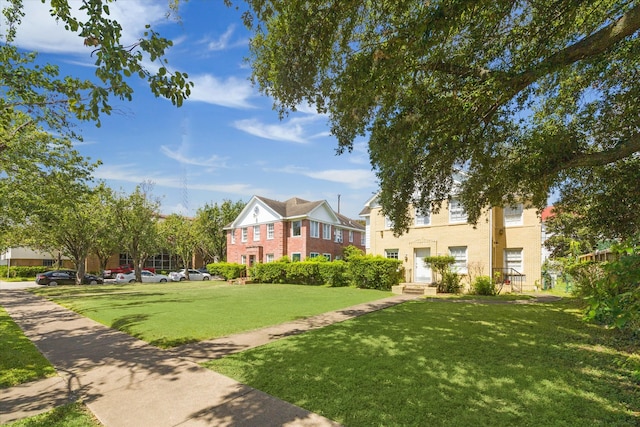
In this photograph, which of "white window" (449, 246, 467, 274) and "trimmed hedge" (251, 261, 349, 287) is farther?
"trimmed hedge" (251, 261, 349, 287)

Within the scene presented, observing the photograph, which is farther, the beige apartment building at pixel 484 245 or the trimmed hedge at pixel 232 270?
the trimmed hedge at pixel 232 270

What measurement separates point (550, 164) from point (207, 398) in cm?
872

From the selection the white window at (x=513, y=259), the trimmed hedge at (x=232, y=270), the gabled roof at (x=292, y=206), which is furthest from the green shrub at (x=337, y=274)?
the trimmed hedge at (x=232, y=270)

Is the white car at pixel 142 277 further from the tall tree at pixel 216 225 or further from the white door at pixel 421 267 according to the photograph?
the white door at pixel 421 267

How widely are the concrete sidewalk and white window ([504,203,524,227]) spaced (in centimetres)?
1681

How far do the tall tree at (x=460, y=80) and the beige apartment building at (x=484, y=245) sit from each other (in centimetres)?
906

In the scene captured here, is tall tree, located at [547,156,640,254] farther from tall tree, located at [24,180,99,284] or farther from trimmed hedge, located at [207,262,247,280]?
trimmed hedge, located at [207,262,247,280]

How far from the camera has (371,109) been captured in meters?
8.66

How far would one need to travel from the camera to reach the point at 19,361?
6543mm

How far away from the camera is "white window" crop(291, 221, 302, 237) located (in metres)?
30.5

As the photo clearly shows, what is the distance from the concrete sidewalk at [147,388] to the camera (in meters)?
4.04

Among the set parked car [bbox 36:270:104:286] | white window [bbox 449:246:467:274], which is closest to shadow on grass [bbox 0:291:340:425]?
white window [bbox 449:246:467:274]

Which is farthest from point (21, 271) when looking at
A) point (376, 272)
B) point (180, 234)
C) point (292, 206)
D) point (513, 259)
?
point (513, 259)

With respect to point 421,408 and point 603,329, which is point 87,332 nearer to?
point 421,408
